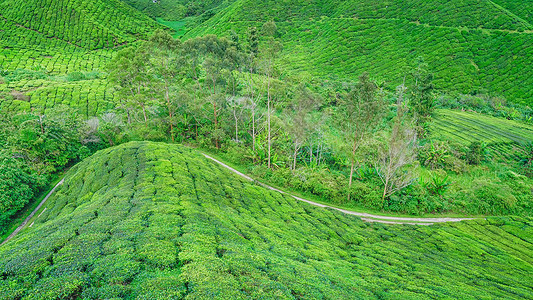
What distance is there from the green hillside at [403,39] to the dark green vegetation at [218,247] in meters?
57.0

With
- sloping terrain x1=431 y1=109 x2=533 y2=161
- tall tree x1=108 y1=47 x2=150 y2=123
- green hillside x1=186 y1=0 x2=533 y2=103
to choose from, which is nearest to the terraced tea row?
sloping terrain x1=431 y1=109 x2=533 y2=161

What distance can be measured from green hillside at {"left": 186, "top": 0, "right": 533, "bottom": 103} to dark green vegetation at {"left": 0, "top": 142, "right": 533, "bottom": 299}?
5698cm

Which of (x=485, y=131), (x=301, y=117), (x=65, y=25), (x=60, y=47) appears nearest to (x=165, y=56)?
(x=301, y=117)

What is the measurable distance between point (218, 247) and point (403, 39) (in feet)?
313

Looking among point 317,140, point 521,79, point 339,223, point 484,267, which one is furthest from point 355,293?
point 521,79

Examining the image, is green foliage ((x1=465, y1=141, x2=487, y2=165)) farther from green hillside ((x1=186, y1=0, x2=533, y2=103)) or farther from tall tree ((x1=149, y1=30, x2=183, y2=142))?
tall tree ((x1=149, y1=30, x2=183, y2=142))

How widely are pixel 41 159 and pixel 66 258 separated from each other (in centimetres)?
3200

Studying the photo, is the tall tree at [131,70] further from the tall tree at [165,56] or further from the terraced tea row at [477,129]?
the terraced tea row at [477,129]

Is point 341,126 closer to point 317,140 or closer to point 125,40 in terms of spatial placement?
point 317,140

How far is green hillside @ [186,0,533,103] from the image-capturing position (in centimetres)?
7019

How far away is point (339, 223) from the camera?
2692cm

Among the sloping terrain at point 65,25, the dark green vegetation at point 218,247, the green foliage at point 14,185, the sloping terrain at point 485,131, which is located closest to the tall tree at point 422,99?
the sloping terrain at point 485,131

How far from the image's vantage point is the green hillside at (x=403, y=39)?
70.2 m

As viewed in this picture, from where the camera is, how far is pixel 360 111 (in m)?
29.7
